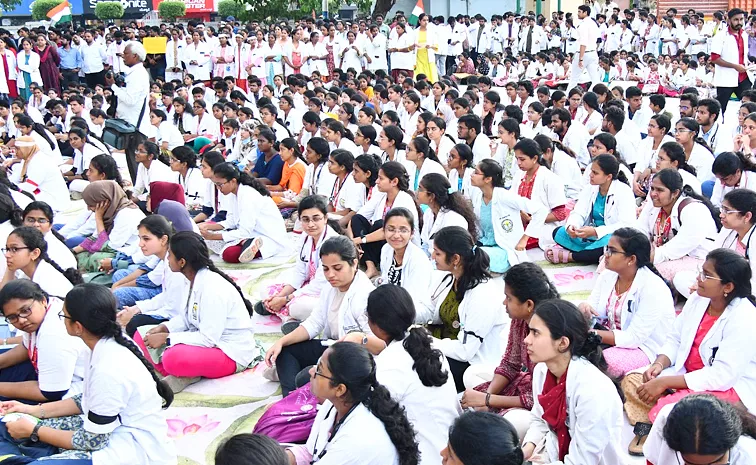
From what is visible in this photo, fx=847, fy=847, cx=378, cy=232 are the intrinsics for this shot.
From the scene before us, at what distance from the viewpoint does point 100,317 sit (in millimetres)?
3117

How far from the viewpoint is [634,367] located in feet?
12.6

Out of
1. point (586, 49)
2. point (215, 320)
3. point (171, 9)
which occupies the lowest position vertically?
point (215, 320)

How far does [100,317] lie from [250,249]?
302cm

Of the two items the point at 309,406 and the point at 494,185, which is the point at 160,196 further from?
the point at 309,406

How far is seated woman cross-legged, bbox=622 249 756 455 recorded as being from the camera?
11.0ft

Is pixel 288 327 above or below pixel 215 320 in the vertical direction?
below

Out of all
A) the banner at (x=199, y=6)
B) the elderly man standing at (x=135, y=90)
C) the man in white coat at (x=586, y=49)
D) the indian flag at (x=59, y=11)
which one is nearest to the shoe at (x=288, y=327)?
the elderly man standing at (x=135, y=90)


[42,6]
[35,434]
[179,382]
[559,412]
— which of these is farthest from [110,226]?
[42,6]

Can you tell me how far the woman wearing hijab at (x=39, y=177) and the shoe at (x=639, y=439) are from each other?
5455 mm

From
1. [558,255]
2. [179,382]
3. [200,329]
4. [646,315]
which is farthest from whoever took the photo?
[558,255]

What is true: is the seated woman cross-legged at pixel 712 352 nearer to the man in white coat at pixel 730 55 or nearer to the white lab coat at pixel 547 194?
the white lab coat at pixel 547 194

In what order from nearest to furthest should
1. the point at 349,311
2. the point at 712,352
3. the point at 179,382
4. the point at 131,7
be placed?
the point at 712,352, the point at 349,311, the point at 179,382, the point at 131,7

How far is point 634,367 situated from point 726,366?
1.74 ft

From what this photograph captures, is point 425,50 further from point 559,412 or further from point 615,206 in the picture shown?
point 559,412
